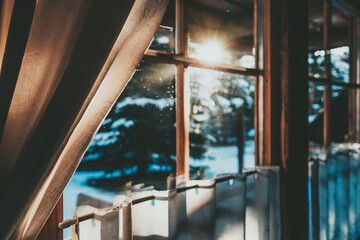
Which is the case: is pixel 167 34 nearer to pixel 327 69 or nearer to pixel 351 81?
pixel 327 69

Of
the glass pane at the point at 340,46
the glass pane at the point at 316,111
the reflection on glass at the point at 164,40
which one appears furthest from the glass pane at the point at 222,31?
the glass pane at the point at 340,46

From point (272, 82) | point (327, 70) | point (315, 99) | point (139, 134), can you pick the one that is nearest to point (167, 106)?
point (139, 134)

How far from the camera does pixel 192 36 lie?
1.20 meters

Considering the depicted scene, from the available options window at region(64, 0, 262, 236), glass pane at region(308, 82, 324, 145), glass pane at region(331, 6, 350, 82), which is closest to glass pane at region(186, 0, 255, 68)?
window at region(64, 0, 262, 236)

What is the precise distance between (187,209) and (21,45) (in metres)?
0.84

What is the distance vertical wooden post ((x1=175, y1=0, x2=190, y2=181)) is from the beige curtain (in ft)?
1.73

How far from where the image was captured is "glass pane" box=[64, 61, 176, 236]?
934mm

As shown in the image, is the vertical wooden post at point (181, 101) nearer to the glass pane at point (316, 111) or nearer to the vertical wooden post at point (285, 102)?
the vertical wooden post at point (285, 102)

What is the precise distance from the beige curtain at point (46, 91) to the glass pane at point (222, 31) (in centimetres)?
66

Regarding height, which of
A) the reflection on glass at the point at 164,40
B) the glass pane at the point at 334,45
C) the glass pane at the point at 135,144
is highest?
the glass pane at the point at 334,45

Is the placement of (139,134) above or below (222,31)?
below

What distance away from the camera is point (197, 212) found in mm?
1022

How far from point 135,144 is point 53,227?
1.46 ft

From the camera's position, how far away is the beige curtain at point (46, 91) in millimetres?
496
